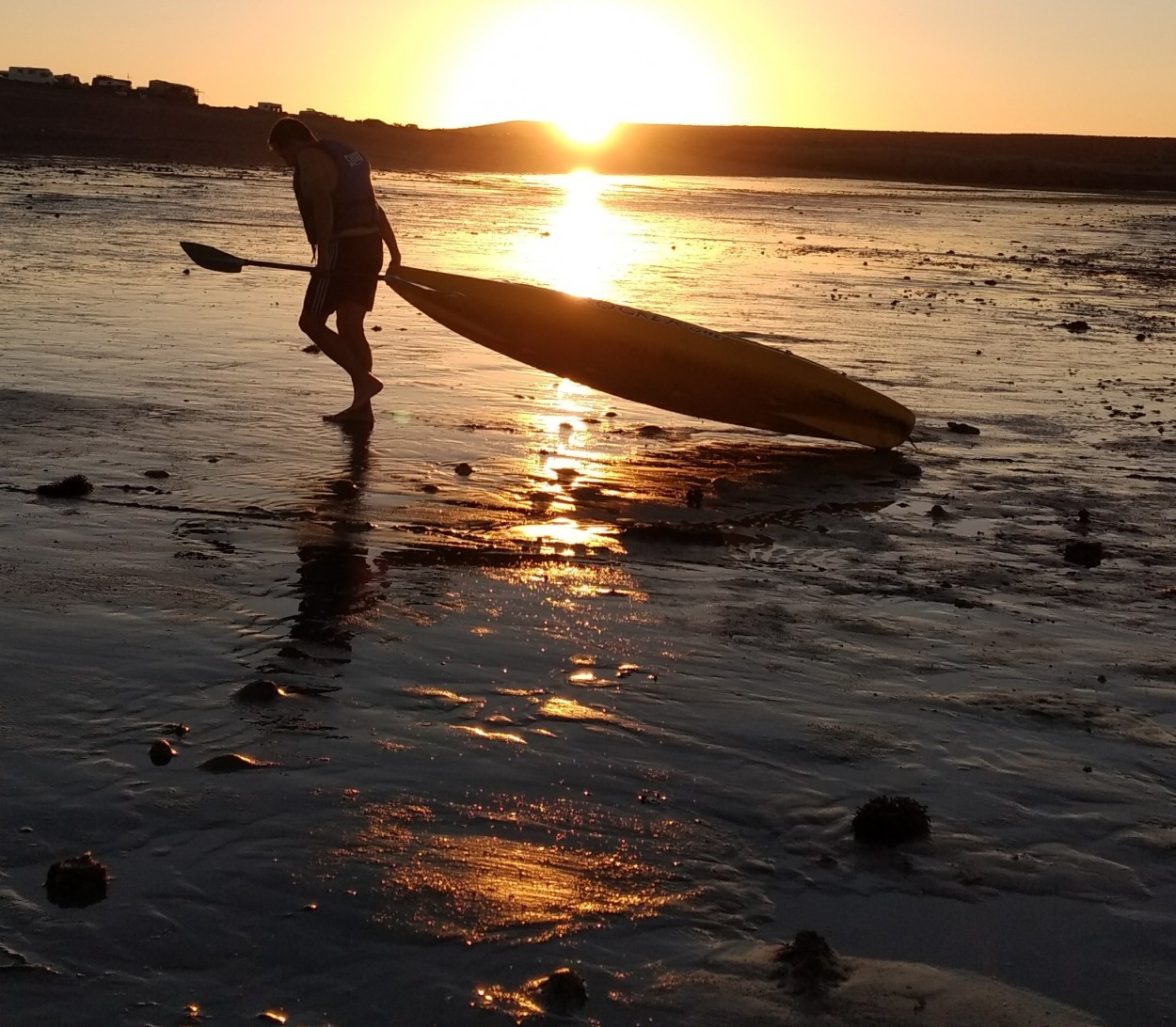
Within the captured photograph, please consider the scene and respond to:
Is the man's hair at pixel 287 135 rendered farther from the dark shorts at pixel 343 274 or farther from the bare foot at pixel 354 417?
the bare foot at pixel 354 417

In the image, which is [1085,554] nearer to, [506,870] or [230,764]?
[506,870]

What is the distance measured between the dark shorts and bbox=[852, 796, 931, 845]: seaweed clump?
6567mm

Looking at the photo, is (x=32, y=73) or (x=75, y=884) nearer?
(x=75, y=884)

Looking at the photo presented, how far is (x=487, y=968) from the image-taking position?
3332 mm

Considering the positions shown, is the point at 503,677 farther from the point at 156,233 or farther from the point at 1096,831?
the point at 156,233

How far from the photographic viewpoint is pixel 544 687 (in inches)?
201

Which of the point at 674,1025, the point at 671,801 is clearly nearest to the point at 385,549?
the point at 671,801

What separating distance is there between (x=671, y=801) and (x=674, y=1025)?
1129 mm

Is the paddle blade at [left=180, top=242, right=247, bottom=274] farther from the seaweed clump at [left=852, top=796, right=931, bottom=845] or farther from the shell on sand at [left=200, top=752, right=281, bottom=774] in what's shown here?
the seaweed clump at [left=852, top=796, right=931, bottom=845]

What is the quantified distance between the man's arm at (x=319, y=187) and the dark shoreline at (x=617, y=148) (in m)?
34.5

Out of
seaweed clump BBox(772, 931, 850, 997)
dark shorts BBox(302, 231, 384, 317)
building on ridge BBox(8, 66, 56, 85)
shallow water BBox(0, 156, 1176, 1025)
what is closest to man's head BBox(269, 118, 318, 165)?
dark shorts BBox(302, 231, 384, 317)

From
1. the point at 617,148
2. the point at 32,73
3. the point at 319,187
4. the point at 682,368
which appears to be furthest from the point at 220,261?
the point at 617,148

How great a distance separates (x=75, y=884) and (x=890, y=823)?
2.14 metres

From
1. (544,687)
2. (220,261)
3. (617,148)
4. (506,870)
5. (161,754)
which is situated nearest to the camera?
(506,870)
